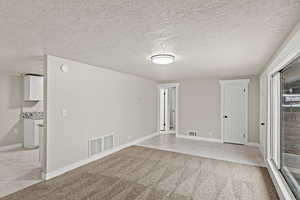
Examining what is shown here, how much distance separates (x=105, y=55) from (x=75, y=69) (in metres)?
0.89

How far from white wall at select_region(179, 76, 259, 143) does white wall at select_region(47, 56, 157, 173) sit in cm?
182

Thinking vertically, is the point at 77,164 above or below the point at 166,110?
below

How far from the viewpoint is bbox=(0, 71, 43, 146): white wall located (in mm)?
4578

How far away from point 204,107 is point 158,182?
12.0 ft

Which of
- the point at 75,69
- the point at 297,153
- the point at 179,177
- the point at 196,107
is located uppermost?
the point at 75,69

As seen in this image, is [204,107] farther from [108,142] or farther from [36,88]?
[36,88]

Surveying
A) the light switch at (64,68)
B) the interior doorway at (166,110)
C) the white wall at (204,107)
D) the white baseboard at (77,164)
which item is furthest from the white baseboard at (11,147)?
the white wall at (204,107)

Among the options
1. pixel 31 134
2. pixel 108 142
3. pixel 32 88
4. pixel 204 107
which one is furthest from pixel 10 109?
pixel 204 107

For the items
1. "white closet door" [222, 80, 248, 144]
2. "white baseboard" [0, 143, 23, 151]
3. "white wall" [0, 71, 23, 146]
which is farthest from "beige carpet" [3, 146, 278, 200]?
"white wall" [0, 71, 23, 146]

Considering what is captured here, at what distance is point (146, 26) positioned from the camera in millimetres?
1697

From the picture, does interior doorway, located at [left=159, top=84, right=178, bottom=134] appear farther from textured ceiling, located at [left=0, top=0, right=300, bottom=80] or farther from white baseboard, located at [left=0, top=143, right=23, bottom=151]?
white baseboard, located at [left=0, top=143, right=23, bottom=151]

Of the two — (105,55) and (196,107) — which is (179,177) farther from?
(196,107)

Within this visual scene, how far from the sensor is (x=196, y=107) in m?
5.82

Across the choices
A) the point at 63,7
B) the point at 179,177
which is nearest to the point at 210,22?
the point at 63,7
